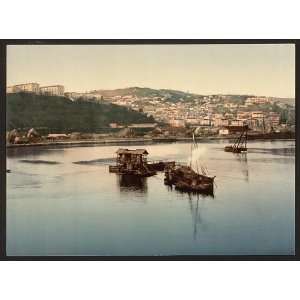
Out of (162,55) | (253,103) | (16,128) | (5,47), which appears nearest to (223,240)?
(253,103)

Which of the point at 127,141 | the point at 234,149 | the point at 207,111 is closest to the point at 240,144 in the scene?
the point at 234,149

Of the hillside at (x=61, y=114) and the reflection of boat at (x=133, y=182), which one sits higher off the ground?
the hillside at (x=61, y=114)

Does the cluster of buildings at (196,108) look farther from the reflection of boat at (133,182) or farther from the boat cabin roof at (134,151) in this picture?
the reflection of boat at (133,182)

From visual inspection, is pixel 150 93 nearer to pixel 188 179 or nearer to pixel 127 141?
pixel 127 141

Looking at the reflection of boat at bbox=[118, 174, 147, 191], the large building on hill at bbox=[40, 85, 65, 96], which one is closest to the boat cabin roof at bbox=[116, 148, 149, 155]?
the reflection of boat at bbox=[118, 174, 147, 191]

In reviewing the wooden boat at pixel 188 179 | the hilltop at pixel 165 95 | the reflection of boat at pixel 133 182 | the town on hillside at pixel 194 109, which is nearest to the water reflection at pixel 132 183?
the reflection of boat at pixel 133 182
